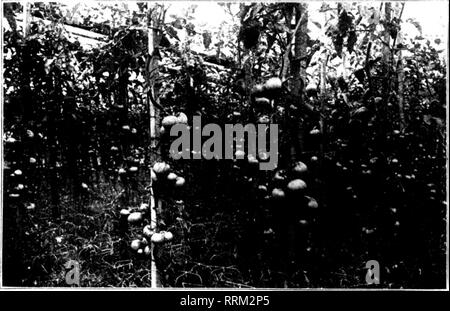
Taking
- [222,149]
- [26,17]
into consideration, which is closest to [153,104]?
[222,149]

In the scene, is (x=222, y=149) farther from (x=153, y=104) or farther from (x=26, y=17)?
(x=26, y=17)

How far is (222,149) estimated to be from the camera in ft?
5.81

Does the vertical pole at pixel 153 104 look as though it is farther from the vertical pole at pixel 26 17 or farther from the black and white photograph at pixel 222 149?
the vertical pole at pixel 26 17

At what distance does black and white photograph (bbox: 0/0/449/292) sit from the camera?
1.60 meters

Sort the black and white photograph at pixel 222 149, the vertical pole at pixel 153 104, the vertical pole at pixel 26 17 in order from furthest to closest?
the vertical pole at pixel 26 17
the vertical pole at pixel 153 104
the black and white photograph at pixel 222 149

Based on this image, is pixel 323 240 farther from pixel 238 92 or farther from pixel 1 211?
pixel 1 211

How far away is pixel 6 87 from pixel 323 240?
4.80ft

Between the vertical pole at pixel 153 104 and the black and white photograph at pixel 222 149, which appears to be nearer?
the black and white photograph at pixel 222 149

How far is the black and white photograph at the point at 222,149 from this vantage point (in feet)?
5.24

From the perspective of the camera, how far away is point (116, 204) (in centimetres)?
223

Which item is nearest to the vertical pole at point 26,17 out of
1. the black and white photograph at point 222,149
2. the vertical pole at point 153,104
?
the black and white photograph at point 222,149

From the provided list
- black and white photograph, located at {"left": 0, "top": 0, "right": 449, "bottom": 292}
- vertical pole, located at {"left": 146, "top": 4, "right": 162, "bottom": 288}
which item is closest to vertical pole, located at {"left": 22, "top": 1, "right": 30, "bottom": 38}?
black and white photograph, located at {"left": 0, "top": 0, "right": 449, "bottom": 292}

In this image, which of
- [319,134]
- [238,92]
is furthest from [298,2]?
[238,92]

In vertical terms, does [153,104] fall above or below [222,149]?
above
